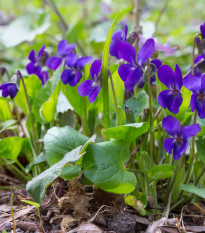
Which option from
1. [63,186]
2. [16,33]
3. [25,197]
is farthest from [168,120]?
[16,33]

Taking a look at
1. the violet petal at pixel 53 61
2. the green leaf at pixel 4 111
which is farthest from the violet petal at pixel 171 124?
the green leaf at pixel 4 111

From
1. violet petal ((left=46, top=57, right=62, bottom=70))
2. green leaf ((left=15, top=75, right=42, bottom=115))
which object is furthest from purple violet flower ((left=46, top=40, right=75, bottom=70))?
green leaf ((left=15, top=75, right=42, bottom=115))

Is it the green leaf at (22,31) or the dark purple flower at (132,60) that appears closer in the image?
the dark purple flower at (132,60)

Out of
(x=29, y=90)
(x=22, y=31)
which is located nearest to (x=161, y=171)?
(x=29, y=90)

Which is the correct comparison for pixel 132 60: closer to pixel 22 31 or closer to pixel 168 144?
pixel 168 144

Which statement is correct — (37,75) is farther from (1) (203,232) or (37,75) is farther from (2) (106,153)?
(1) (203,232)

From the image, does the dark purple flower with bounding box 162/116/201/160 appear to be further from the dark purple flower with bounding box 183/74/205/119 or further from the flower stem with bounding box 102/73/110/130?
the flower stem with bounding box 102/73/110/130

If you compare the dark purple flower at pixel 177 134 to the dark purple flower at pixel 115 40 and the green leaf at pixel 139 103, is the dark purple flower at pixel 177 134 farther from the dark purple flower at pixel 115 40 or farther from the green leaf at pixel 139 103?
the dark purple flower at pixel 115 40
